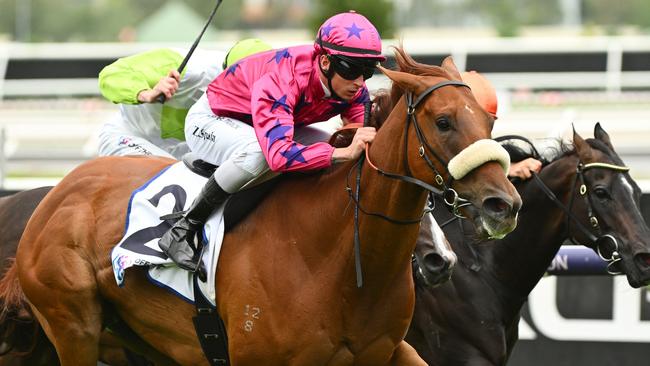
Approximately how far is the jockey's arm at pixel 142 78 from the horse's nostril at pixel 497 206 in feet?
6.66

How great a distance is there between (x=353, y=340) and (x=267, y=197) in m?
0.71

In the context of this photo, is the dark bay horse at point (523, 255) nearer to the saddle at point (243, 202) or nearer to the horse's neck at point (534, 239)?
the horse's neck at point (534, 239)

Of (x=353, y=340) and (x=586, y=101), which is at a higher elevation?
(x=353, y=340)

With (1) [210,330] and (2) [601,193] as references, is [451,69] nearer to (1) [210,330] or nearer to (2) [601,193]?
(1) [210,330]

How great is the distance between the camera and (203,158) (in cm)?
456

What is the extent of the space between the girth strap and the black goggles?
100cm

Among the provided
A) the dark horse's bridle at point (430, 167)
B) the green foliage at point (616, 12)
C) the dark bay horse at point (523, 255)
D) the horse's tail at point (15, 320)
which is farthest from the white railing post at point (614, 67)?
the green foliage at point (616, 12)

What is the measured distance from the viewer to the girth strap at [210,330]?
4234mm

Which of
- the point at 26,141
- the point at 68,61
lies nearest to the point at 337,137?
the point at 26,141

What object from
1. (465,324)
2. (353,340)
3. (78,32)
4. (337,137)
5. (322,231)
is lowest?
(78,32)

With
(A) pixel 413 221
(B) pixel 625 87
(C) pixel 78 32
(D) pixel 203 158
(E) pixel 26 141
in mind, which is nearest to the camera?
(A) pixel 413 221

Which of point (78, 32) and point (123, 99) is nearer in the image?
point (123, 99)

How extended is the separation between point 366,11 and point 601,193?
13.7 m

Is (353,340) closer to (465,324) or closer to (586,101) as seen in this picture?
(465,324)
